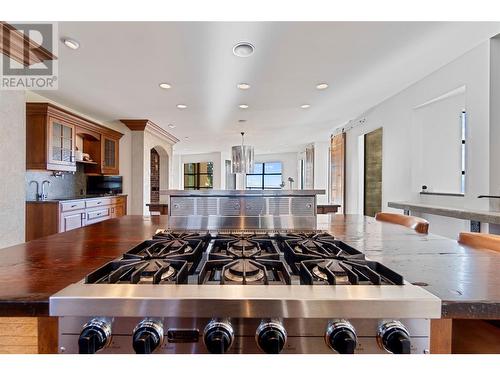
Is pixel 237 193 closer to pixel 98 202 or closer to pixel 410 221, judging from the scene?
pixel 410 221

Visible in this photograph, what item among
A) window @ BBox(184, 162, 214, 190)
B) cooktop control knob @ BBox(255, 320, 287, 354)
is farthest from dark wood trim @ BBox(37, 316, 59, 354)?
window @ BBox(184, 162, 214, 190)

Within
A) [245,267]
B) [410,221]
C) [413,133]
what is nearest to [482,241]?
[410,221]

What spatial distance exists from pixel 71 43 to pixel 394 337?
284 cm

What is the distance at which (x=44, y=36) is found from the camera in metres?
2.24

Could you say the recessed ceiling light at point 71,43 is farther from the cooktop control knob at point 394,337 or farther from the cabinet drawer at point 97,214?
the cooktop control knob at point 394,337

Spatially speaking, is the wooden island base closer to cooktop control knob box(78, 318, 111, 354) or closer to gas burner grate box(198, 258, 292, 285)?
cooktop control knob box(78, 318, 111, 354)

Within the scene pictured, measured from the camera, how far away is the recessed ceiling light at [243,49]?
2.37m

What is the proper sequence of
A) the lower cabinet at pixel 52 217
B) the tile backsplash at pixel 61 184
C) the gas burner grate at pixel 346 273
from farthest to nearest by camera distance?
1. the tile backsplash at pixel 61 184
2. the lower cabinet at pixel 52 217
3. the gas burner grate at pixel 346 273

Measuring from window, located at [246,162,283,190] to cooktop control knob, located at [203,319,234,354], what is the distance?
11.3 m

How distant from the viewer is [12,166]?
102 inches

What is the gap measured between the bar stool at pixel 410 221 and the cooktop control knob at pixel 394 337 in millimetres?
1128

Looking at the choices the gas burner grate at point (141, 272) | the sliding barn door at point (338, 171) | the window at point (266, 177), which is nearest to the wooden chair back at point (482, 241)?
the gas burner grate at point (141, 272)
